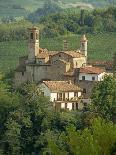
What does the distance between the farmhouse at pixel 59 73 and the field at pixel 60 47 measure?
36.1ft

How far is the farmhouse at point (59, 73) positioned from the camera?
56062 mm

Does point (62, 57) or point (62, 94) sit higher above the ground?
point (62, 57)

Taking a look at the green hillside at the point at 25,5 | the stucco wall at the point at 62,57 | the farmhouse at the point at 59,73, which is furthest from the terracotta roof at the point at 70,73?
the green hillside at the point at 25,5

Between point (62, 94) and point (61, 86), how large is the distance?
480 mm

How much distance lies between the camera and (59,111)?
54.8 metres

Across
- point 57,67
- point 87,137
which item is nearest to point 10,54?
point 57,67

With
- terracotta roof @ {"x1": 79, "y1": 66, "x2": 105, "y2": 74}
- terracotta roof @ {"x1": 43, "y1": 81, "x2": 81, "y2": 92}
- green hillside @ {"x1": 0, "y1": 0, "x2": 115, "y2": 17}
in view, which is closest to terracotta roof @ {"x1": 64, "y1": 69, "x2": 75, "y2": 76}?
terracotta roof @ {"x1": 79, "y1": 66, "x2": 105, "y2": 74}

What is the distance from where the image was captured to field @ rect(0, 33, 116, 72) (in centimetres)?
7269

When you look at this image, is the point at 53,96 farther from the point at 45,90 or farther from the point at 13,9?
the point at 13,9

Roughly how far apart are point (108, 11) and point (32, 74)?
35785 millimetres

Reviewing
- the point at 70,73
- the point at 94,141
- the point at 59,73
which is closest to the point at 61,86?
the point at 70,73

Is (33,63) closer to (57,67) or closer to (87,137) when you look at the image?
(57,67)

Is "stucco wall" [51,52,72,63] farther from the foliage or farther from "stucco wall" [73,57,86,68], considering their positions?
the foliage

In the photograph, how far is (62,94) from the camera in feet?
184
